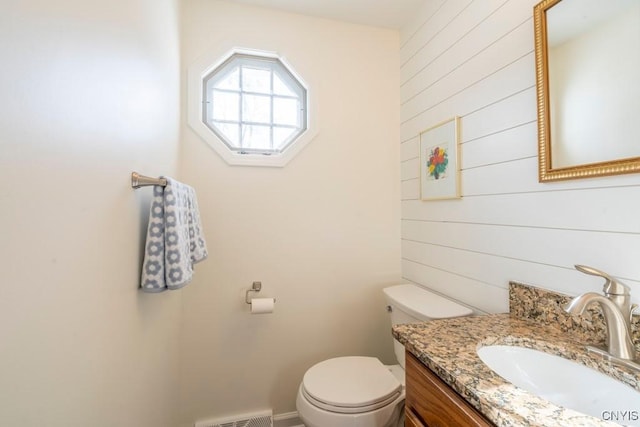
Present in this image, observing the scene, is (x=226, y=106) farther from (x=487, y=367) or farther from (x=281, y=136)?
(x=487, y=367)

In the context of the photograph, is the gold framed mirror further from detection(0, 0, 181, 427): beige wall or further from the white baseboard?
the white baseboard

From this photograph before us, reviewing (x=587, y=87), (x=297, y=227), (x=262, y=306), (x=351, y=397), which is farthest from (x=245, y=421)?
(x=587, y=87)

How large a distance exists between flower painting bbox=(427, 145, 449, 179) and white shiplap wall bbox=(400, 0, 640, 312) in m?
0.11

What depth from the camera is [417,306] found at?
4.57ft

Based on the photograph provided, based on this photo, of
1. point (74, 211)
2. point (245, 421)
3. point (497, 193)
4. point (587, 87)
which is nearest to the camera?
point (74, 211)

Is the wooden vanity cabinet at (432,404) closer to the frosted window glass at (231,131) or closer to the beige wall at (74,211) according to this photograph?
the beige wall at (74,211)

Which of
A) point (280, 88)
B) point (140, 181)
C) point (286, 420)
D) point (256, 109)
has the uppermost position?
point (280, 88)

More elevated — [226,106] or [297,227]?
[226,106]

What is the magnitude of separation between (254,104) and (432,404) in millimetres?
1784

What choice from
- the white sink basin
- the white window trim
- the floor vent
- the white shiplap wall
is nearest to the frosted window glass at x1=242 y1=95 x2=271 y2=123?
the white window trim

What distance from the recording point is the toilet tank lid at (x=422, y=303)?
1281 mm

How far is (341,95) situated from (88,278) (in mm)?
1690

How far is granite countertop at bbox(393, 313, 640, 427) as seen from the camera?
1.80 feet

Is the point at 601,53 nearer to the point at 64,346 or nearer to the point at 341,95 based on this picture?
the point at 341,95
